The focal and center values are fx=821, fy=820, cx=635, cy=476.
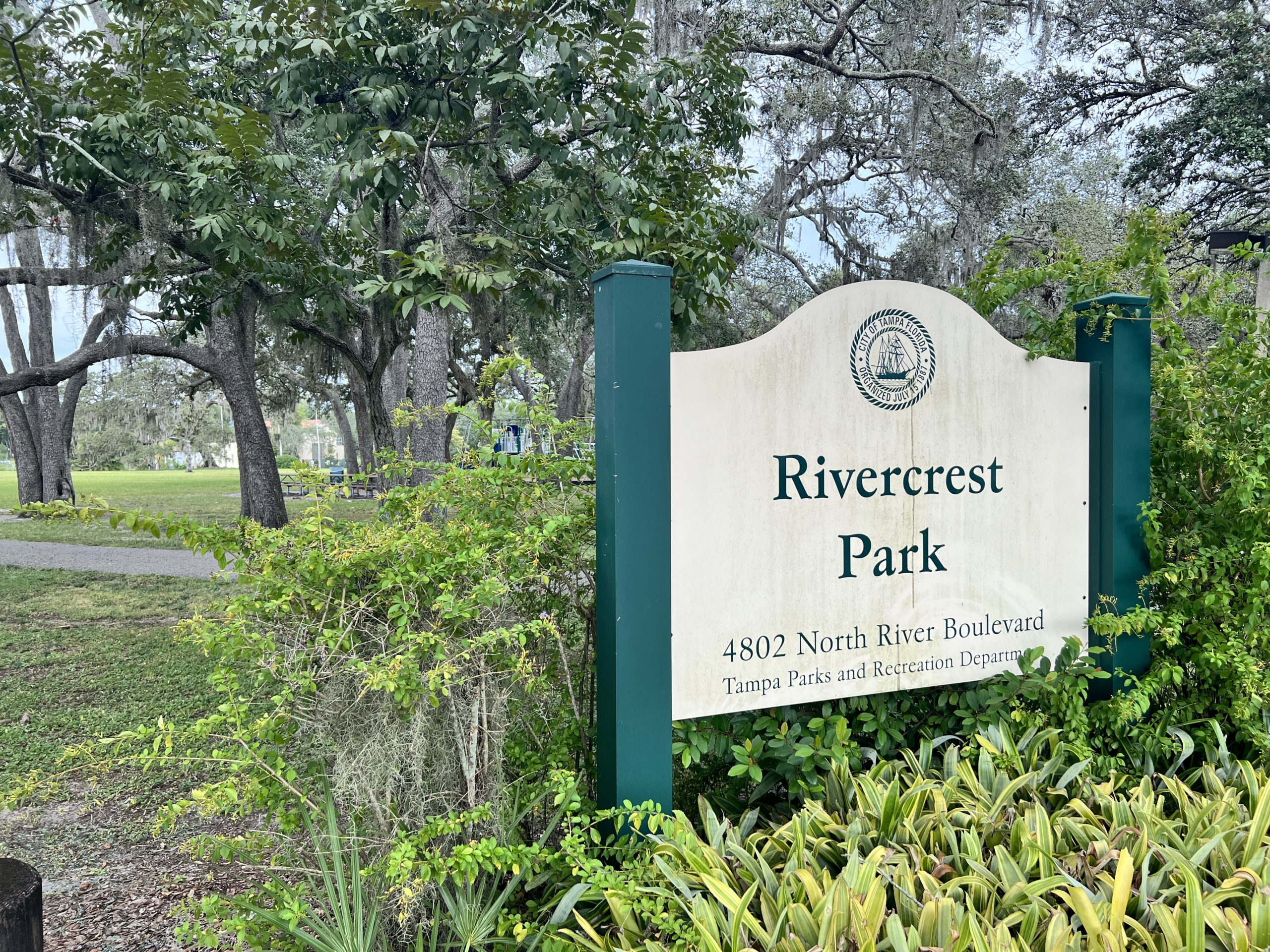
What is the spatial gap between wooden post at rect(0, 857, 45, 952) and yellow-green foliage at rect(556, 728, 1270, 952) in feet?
3.62

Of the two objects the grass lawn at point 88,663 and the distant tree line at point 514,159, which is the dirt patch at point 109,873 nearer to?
the grass lawn at point 88,663

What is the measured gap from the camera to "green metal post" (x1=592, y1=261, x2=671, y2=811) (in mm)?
2072

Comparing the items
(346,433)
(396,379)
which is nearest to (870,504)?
(396,379)

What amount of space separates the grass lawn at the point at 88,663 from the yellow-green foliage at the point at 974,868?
2.12m

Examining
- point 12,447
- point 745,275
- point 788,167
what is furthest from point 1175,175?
point 12,447

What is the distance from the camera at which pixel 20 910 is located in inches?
64.7

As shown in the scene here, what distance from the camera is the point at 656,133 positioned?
204 inches

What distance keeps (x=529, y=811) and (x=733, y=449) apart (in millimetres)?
1128

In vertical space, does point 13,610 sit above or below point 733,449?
below

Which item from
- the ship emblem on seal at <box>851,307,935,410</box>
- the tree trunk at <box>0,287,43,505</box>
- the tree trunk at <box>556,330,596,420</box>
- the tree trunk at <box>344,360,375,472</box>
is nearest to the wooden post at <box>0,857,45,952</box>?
the ship emblem on seal at <box>851,307,935,410</box>

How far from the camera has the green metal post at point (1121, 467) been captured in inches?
107

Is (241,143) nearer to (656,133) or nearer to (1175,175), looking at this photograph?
(656,133)

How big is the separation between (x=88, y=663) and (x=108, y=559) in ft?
19.9

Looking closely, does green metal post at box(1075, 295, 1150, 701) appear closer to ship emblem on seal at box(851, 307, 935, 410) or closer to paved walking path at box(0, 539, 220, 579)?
ship emblem on seal at box(851, 307, 935, 410)
